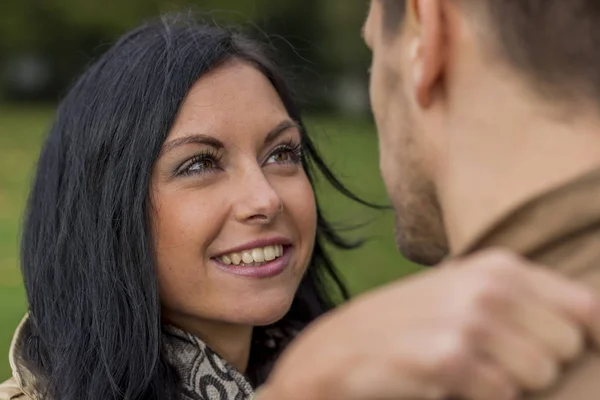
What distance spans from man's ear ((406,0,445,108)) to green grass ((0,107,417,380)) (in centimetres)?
192

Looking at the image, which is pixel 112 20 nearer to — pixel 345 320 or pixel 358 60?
pixel 358 60

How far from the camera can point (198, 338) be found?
273 cm

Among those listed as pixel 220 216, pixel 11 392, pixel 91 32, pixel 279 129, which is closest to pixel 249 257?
pixel 220 216

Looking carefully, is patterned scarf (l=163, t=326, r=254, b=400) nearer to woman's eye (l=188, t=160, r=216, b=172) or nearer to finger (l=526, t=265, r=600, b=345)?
woman's eye (l=188, t=160, r=216, b=172)

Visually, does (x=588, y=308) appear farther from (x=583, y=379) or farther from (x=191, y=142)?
(x=191, y=142)

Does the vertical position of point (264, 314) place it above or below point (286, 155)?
below

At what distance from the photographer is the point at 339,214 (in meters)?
8.79

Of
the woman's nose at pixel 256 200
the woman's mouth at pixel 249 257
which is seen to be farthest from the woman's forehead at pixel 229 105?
the woman's mouth at pixel 249 257

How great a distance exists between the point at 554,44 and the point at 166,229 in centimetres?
146

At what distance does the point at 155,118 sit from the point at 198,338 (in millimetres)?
612

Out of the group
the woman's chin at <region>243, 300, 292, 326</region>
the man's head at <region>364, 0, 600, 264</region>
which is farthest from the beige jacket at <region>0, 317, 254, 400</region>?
the man's head at <region>364, 0, 600, 264</region>

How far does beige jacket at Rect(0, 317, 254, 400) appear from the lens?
2.65m

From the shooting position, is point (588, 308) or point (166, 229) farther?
point (166, 229)

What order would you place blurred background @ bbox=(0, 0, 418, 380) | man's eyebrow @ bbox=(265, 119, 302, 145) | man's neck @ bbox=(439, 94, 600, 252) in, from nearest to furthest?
man's neck @ bbox=(439, 94, 600, 252) < man's eyebrow @ bbox=(265, 119, 302, 145) < blurred background @ bbox=(0, 0, 418, 380)
